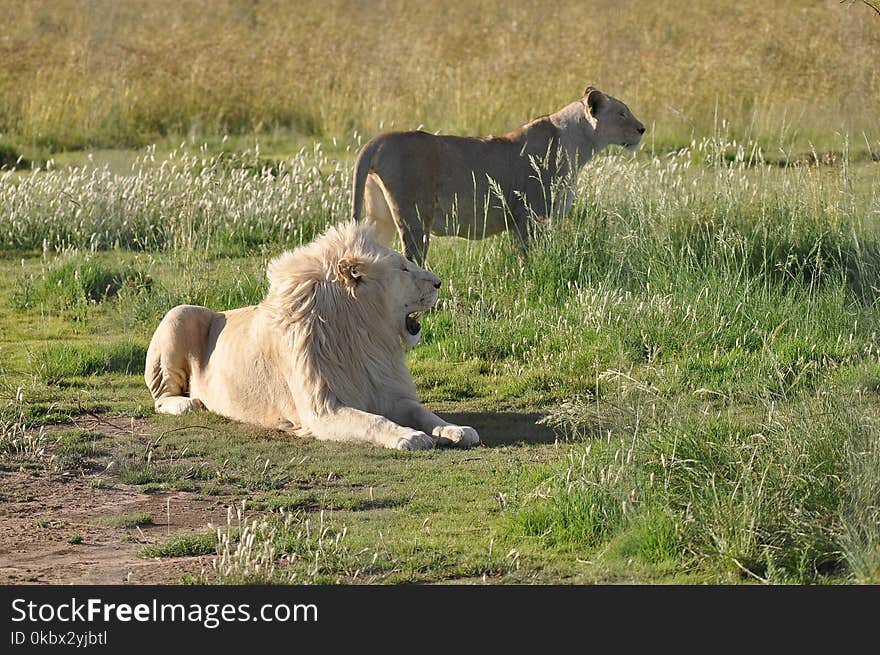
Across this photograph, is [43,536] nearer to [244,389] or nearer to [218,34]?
[244,389]

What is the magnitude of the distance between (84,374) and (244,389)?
194 centimetres

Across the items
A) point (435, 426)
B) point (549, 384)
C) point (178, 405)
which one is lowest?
point (178, 405)

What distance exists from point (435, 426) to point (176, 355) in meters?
1.78

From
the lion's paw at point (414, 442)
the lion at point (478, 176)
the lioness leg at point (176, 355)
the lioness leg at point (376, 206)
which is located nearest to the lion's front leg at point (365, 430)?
the lion's paw at point (414, 442)

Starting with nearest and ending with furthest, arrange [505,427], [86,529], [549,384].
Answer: [86,529]
[505,427]
[549,384]

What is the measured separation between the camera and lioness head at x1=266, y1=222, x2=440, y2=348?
24.6ft

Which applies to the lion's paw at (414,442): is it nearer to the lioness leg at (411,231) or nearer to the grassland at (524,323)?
the grassland at (524,323)

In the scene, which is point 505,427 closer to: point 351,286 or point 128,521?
point 351,286

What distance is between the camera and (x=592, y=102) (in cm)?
1112

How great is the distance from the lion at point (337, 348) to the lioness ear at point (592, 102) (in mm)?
3892

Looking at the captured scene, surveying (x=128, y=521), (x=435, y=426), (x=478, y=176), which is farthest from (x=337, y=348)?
(x=478, y=176)

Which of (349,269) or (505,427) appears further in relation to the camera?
(505,427)

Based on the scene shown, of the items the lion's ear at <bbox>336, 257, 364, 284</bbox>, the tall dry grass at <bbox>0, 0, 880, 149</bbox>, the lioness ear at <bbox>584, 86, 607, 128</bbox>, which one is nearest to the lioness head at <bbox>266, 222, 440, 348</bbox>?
the lion's ear at <bbox>336, 257, 364, 284</bbox>

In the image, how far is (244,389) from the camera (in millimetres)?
7781
